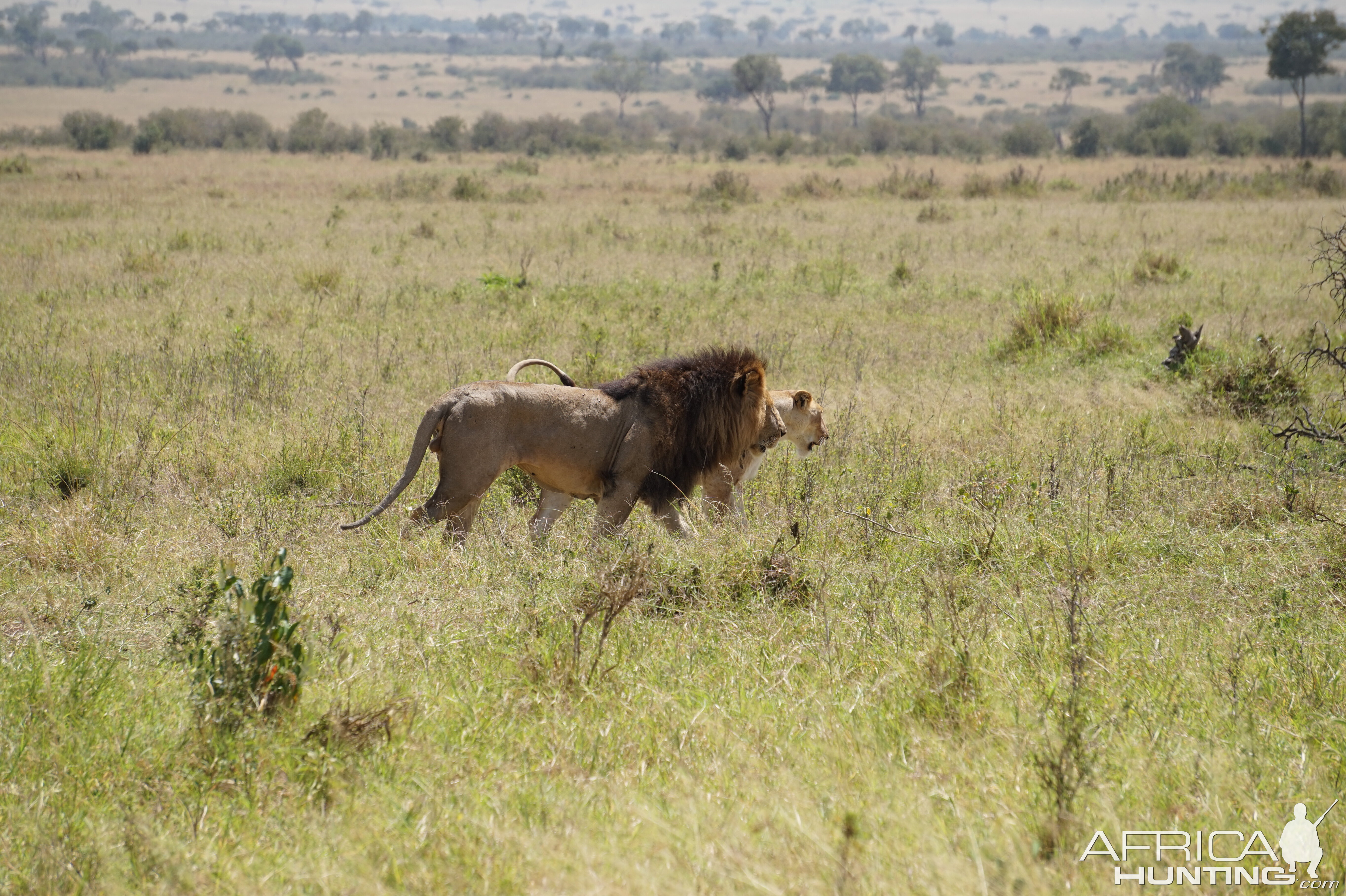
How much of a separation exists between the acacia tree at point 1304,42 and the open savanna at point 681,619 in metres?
47.9

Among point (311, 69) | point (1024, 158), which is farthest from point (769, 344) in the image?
point (311, 69)

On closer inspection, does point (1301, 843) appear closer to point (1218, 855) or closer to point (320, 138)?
point (1218, 855)

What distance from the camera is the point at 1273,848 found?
113 inches

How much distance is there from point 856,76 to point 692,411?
93.0 m

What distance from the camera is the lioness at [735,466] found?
6.13 metres

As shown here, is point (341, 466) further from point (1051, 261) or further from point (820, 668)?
point (1051, 261)

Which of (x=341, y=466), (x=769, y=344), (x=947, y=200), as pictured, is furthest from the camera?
(x=947, y=200)

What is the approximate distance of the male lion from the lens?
5520 millimetres

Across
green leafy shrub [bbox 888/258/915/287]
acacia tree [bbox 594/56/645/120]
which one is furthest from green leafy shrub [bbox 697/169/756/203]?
acacia tree [bbox 594/56/645/120]

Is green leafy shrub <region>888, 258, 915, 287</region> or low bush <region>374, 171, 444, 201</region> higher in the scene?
low bush <region>374, 171, 444, 201</region>

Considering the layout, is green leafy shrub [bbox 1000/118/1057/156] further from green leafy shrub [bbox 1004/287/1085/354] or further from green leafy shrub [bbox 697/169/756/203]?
green leafy shrub [bbox 1004/287/1085/354]

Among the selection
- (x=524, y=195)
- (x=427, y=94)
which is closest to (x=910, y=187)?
(x=524, y=195)

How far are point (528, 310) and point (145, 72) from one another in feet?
379

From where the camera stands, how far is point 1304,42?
165ft
